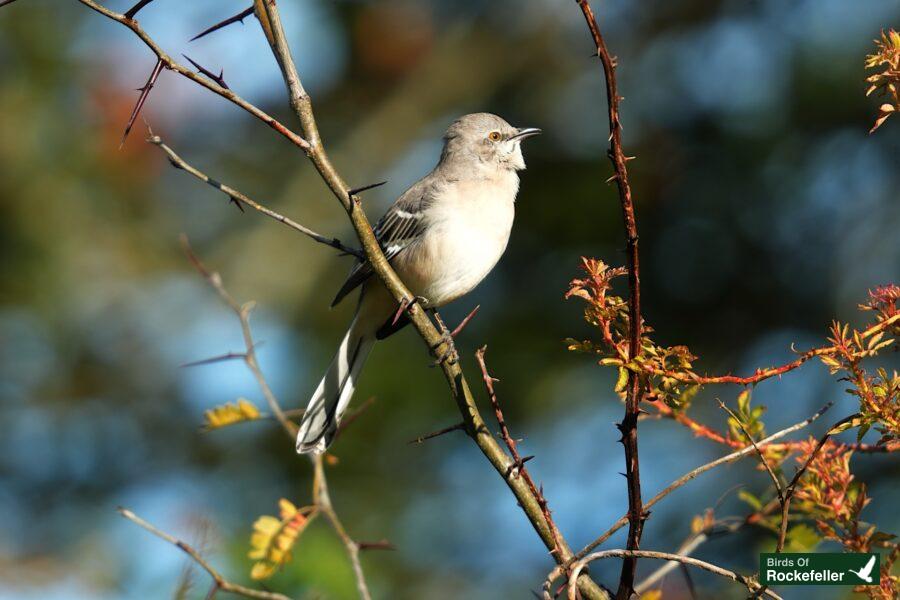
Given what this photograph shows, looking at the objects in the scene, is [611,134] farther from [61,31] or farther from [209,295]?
[61,31]

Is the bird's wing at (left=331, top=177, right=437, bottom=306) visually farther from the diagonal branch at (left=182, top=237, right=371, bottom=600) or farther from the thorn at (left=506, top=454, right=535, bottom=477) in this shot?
the thorn at (left=506, top=454, right=535, bottom=477)

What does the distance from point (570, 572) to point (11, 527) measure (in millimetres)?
7753

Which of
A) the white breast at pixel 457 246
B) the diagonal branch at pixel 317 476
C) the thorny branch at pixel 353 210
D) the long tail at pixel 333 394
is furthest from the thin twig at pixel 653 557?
the white breast at pixel 457 246

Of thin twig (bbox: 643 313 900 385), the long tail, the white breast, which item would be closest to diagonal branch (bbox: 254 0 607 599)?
thin twig (bbox: 643 313 900 385)

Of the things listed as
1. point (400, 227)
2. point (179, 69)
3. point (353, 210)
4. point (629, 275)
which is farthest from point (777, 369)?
point (400, 227)

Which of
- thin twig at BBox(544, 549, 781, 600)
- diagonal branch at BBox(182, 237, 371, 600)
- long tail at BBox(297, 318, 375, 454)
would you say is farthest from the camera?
long tail at BBox(297, 318, 375, 454)

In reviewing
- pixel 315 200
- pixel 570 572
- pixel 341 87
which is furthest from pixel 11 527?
pixel 570 572

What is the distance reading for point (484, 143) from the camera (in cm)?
521

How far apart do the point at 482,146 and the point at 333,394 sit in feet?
5.54

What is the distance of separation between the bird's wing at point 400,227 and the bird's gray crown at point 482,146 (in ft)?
0.93

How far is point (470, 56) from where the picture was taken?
29.4 feet

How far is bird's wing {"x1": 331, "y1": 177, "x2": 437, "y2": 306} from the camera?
4.60 metres

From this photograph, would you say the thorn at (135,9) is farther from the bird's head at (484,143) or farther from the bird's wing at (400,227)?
the bird's head at (484,143)

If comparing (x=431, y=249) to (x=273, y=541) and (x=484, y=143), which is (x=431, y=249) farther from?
(x=273, y=541)
